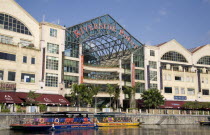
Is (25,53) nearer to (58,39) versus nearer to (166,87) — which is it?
(58,39)

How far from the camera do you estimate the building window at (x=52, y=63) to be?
7371 centimetres

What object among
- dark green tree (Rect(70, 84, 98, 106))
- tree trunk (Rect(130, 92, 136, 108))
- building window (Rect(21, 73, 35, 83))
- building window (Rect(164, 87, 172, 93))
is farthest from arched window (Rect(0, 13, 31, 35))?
building window (Rect(164, 87, 172, 93))

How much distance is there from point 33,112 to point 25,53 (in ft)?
52.3

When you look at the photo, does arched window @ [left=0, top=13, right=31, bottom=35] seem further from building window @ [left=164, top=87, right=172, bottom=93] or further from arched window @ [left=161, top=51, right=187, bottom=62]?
building window @ [left=164, top=87, right=172, bottom=93]

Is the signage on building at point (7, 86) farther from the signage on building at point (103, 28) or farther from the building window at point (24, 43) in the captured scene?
the signage on building at point (103, 28)

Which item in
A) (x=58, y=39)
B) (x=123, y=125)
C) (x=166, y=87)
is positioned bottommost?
(x=123, y=125)

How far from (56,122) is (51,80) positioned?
65.3 ft

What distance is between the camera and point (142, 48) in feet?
312

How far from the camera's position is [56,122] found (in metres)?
55.5

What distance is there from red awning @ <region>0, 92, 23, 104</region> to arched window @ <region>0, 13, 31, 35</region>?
54.1ft

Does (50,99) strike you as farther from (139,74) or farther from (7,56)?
(139,74)

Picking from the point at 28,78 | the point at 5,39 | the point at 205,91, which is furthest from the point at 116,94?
the point at 205,91

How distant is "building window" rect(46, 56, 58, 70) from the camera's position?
242 feet

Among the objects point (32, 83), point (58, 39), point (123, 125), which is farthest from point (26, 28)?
point (123, 125)
